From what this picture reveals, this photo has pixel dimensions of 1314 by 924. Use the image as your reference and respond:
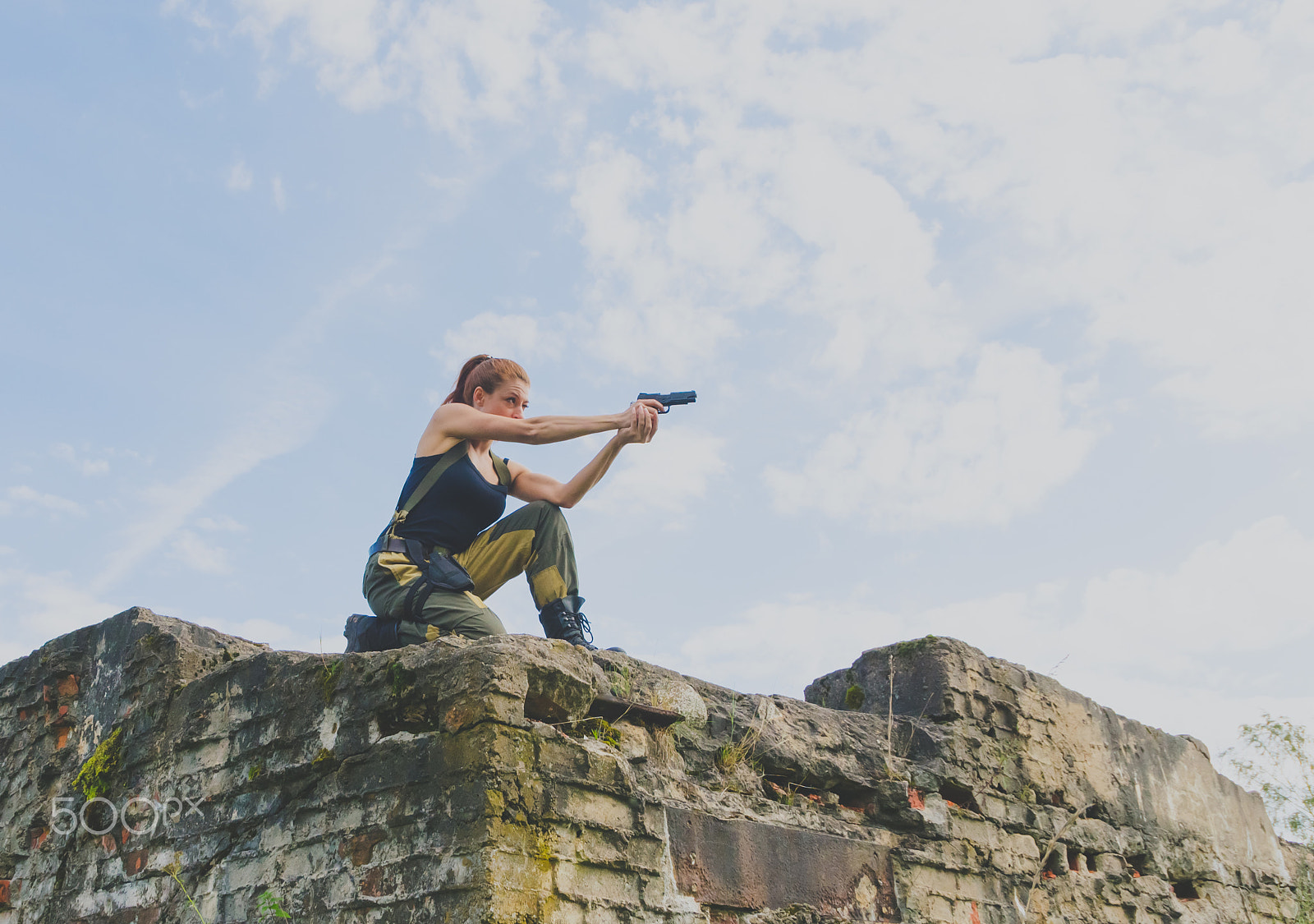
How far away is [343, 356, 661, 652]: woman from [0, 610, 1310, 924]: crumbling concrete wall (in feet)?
1.15

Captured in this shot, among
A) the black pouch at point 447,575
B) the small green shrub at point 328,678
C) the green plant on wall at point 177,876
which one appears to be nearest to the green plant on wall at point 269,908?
the green plant on wall at point 177,876

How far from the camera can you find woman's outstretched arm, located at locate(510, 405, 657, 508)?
Answer: 3754 mm

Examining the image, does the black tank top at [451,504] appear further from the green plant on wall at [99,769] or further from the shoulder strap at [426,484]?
the green plant on wall at [99,769]

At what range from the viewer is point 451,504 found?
366 cm

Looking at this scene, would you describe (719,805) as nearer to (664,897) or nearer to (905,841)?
(664,897)

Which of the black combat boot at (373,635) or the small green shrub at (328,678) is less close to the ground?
the black combat boot at (373,635)

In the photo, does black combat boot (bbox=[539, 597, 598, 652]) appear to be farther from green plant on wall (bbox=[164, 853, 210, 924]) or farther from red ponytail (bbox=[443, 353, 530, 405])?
green plant on wall (bbox=[164, 853, 210, 924])

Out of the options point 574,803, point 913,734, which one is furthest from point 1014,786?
point 574,803

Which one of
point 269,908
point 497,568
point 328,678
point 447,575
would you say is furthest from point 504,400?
point 269,908

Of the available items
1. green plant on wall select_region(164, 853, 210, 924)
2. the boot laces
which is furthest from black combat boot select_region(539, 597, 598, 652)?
green plant on wall select_region(164, 853, 210, 924)

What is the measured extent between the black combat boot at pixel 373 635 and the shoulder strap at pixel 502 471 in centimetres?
64

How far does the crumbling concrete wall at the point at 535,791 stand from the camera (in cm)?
273

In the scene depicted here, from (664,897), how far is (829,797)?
1079 mm

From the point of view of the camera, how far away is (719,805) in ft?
11.1
